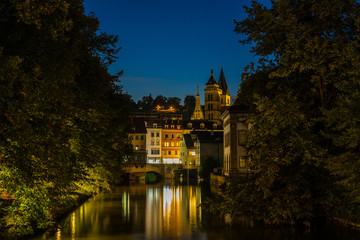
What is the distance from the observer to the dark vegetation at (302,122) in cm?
2089

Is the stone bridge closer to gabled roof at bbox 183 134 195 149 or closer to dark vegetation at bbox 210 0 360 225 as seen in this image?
gabled roof at bbox 183 134 195 149

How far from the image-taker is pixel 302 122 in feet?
71.9

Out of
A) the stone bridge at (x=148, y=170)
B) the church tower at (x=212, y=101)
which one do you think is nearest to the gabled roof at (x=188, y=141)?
the stone bridge at (x=148, y=170)

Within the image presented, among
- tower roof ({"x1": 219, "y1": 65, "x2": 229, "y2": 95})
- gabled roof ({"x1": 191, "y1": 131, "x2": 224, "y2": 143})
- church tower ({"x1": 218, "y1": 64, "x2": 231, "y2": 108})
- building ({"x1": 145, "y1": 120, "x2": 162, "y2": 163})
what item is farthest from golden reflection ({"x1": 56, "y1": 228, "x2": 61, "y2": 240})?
tower roof ({"x1": 219, "y1": 65, "x2": 229, "y2": 95})

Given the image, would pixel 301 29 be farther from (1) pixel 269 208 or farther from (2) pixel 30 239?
(2) pixel 30 239

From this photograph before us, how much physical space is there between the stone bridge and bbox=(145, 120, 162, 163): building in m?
26.7

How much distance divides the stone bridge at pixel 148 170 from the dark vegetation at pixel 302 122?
2086 inches

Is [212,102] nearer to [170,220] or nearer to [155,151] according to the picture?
[155,151]

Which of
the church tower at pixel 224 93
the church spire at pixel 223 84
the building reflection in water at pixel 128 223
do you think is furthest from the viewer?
the church spire at pixel 223 84

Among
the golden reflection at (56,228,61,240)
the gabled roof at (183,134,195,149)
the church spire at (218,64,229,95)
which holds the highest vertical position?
the church spire at (218,64,229,95)

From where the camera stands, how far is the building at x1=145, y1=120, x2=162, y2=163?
11581 centimetres

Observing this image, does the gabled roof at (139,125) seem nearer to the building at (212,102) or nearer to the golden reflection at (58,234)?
the building at (212,102)

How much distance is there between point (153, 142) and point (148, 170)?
122 ft

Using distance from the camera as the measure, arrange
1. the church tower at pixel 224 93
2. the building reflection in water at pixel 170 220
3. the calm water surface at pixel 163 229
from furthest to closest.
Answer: the church tower at pixel 224 93
the building reflection in water at pixel 170 220
the calm water surface at pixel 163 229
